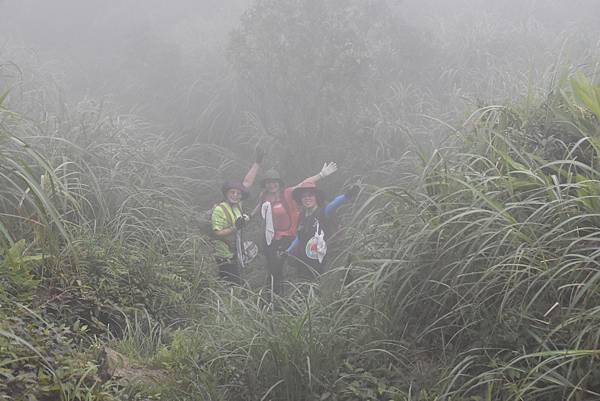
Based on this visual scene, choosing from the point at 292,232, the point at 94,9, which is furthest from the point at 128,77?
the point at 292,232

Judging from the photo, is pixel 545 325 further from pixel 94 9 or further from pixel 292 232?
pixel 94 9

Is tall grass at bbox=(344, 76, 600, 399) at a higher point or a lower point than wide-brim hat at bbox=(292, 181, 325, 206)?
higher

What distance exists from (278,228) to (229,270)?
37.9 inches

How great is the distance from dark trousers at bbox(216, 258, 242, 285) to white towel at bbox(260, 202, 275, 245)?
0.67 meters

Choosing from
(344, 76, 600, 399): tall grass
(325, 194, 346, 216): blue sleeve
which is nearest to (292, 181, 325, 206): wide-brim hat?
(325, 194, 346, 216): blue sleeve

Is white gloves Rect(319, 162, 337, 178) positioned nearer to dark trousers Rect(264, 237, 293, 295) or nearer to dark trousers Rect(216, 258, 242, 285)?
dark trousers Rect(264, 237, 293, 295)

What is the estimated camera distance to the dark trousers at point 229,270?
6930mm

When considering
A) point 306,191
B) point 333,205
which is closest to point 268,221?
point 306,191

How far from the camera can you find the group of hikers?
7.06m

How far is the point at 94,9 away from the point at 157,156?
33.5ft

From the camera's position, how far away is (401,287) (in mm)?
3867

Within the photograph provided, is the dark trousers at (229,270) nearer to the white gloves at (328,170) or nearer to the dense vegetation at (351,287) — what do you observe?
the dense vegetation at (351,287)

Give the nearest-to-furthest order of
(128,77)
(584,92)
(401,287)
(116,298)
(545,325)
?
1. (545,325)
2. (401,287)
3. (584,92)
4. (116,298)
5. (128,77)

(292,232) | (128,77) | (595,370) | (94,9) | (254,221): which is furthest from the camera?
(94,9)
